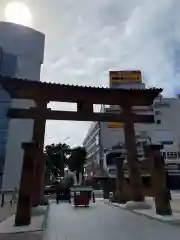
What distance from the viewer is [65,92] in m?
16.4

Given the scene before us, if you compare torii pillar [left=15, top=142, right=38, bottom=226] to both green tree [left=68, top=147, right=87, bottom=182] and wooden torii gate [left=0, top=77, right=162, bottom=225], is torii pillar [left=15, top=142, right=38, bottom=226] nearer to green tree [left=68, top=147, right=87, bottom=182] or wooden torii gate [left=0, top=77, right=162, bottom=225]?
wooden torii gate [left=0, top=77, right=162, bottom=225]

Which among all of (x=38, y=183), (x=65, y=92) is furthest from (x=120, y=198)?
(x=65, y=92)

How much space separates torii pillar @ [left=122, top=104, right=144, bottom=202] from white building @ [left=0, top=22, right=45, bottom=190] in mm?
45620

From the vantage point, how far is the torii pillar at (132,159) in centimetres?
1633

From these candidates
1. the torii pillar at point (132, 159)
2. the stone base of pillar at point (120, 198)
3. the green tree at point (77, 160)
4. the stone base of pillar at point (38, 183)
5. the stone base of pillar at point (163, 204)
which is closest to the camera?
the stone base of pillar at point (163, 204)

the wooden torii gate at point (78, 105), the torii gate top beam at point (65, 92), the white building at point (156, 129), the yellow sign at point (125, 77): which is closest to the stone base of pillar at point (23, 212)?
the wooden torii gate at point (78, 105)

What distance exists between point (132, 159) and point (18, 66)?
182 ft

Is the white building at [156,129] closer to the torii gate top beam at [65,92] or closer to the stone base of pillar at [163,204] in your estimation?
the torii gate top beam at [65,92]

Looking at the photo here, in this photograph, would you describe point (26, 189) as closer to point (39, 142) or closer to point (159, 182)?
point (39, 142)

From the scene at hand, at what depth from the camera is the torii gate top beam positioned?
15.8 metres

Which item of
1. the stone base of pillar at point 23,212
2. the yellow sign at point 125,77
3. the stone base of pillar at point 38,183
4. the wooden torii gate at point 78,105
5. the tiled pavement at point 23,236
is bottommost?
the tiled pavement at point 23,236

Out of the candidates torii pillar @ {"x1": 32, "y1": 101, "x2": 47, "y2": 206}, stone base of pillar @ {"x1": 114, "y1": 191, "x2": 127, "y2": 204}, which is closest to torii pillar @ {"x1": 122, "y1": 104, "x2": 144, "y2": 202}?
stone base of pillar @ {"x1": 114, "y1": 191, "x2": 127, "y2": 204}

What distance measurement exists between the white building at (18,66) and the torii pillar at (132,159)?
1796 inches

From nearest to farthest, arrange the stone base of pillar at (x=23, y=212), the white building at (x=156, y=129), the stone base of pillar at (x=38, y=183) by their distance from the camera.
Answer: the stone base of pillar at (x=23, y=212) < the stone base of pillar at (x=38, y=183) < the white building at (x=156, y=129)
